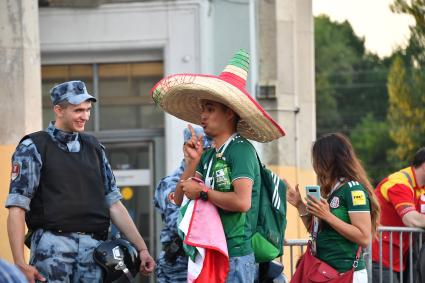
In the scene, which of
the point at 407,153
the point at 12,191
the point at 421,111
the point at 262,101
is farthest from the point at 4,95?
the point at 407,153

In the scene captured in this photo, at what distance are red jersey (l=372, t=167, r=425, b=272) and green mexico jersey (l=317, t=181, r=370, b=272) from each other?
2.38m

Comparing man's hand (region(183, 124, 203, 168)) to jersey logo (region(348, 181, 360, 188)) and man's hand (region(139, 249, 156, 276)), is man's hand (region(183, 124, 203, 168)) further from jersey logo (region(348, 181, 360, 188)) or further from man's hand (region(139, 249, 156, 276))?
jersey logo (region(348, 181, 360, 188))

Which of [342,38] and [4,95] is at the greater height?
[342,38]

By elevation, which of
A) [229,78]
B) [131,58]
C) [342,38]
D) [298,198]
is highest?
[342,38]

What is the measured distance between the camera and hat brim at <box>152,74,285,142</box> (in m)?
6.75

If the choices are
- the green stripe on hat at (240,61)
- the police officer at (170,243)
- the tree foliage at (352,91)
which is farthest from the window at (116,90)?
the tree foliage at (352,91)

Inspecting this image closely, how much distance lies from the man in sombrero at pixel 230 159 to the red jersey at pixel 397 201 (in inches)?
135

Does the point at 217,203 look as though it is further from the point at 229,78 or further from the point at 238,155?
the point at 229,78

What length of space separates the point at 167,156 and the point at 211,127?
737 centimetres

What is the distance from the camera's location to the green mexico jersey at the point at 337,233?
7809 mm

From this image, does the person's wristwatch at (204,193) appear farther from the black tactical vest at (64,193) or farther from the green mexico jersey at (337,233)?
the green mexico jersey at (337,233)

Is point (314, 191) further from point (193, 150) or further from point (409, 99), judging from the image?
point (409, 99)

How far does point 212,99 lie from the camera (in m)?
6.87

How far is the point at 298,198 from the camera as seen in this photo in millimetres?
8062
